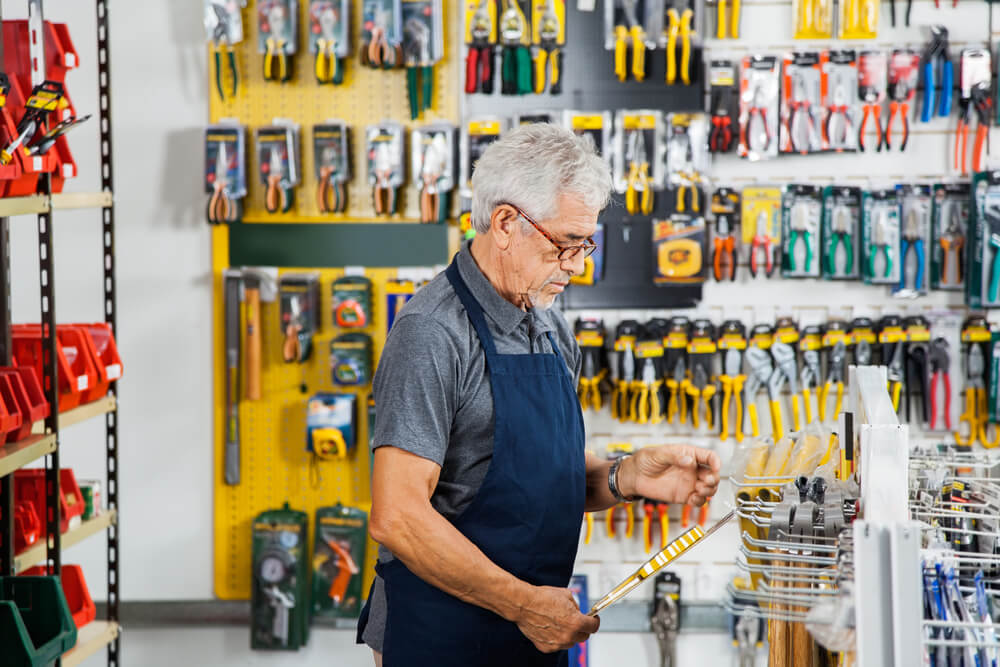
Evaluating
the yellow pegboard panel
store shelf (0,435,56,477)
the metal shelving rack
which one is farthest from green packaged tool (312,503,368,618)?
store shelf (0,435,56,477)

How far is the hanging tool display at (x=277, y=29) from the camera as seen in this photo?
13.3ft

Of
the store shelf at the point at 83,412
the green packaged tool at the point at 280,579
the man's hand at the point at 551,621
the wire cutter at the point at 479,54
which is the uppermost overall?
the wire cutter at the point at 479,54

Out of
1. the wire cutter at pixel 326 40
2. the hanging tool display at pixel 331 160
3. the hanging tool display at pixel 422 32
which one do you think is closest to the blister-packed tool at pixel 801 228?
the hanging tool display at pixel 422 32

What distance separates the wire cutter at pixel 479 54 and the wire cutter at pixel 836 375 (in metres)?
1.65

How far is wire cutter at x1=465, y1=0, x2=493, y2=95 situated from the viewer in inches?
158

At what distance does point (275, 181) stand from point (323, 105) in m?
0.36

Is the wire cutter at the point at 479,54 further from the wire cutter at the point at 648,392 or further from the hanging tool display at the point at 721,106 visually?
the wire cutter at the point at 648,392

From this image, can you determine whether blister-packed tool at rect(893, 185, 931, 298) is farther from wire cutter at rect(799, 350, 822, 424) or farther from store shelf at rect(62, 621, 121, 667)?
store shelf at rect(62, 621, 121, 667)

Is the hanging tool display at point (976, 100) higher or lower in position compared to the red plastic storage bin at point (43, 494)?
higher

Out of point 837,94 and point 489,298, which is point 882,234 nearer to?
point 837,94

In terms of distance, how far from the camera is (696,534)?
1.94m

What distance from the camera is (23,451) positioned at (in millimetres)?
2551

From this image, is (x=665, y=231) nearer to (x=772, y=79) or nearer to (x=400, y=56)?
(x=772, y=79)

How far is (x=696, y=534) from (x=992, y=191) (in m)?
2.56
